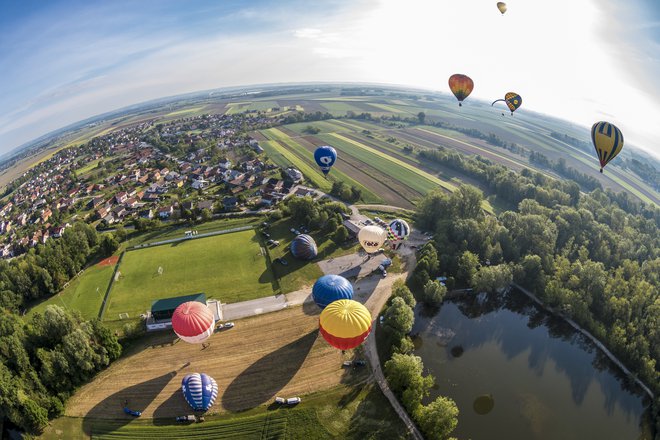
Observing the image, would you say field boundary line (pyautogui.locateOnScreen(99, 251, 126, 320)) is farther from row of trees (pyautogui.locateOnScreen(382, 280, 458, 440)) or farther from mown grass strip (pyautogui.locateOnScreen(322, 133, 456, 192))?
mown grass strip (pyautogui.locateOnScreen(322, 133, 456, 192))

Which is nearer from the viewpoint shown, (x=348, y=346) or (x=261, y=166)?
(x=348, y=346)

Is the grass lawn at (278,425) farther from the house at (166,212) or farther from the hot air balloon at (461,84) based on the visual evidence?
the hot air balloon at (461,84)

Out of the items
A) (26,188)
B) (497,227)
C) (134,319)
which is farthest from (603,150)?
(26,188)

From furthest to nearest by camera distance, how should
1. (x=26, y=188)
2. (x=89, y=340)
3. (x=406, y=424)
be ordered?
(x=26, y=188) < (x=89, y=340) < (x=406, y=424)

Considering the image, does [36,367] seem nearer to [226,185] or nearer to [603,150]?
[226,185]

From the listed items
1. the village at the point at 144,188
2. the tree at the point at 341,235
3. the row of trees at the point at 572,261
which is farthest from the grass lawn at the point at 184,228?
the row of trees at the point at 572,261

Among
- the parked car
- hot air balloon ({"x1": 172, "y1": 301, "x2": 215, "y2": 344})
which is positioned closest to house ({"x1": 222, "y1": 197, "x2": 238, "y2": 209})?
Answer: hot air balloon ({"x1": 172, "y1": 301, "x2": 215, "y2": 344})

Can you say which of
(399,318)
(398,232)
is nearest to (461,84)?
(398,232)
